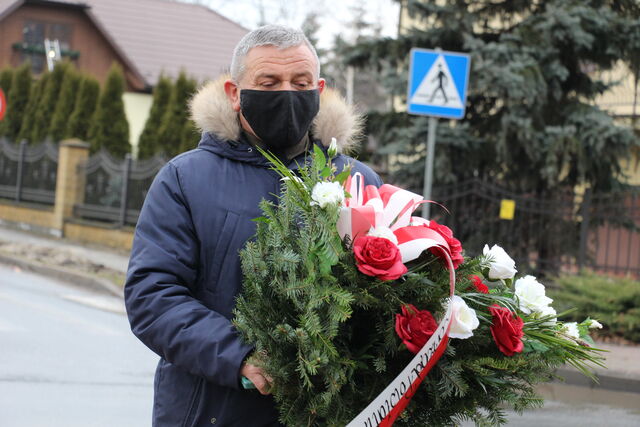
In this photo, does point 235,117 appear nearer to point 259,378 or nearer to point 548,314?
point 259,378

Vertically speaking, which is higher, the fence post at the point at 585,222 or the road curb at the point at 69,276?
the fence post at the point at 585,222

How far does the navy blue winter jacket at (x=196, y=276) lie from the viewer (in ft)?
7.33

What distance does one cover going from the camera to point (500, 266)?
7.53ft

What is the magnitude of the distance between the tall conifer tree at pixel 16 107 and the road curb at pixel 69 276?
11802 millimetres

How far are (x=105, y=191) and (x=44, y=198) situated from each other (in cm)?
282

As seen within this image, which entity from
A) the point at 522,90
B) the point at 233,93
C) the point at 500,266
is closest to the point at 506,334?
the point at 500,266

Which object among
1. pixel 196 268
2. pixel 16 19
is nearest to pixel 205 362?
pixel 196 268

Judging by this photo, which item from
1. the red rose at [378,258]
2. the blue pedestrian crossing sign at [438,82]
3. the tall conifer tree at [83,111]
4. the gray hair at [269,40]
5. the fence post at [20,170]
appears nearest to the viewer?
the red rose at [378,258]

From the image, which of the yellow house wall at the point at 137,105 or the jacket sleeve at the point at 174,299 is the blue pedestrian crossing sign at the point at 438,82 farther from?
the yellow house wall at the point at 137,105

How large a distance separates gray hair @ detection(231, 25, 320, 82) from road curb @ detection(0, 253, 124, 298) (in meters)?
10.2

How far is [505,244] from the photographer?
13.1 m

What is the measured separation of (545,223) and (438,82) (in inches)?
172

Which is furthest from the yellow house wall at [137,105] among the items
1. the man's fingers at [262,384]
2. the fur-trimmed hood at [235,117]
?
the man's fingers at [262,384]

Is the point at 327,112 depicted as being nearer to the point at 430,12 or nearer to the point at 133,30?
the point at 430,12
